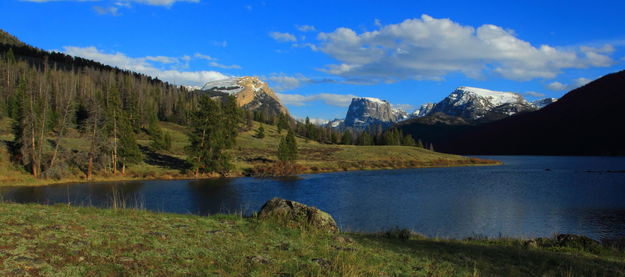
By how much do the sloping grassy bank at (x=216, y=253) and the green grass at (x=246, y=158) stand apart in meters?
57.7

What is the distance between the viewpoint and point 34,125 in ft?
203

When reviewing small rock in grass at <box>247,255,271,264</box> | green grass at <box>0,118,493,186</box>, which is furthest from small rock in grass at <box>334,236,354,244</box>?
green grass at <box>0,118,493,186</box>

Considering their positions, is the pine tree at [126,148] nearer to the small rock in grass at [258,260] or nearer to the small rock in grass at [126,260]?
the small rock in grass at [126,260]

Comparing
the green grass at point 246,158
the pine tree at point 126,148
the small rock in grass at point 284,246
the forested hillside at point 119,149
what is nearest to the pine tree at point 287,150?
the forested hillside at point 119,149

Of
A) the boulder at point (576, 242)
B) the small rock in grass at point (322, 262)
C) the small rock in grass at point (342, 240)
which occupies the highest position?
the small rock in grass at point (322, 262)

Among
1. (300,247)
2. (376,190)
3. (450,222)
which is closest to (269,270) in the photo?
(300,247)

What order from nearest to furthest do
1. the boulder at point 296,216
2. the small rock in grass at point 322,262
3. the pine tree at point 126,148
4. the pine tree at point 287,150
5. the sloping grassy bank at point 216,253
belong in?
the sloping grassy bank at point 216,253 → the small rock in grass at point 322,262 → the boulder at point 296,216 → the pine tree at point 126,148 → the pine tree at point 287,150

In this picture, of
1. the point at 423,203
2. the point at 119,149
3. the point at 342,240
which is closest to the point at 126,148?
the point at 119,149

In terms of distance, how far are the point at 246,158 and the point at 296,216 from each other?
292 ft

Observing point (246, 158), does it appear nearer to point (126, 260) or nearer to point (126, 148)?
point (126, 148)

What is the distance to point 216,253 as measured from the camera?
34.2ft

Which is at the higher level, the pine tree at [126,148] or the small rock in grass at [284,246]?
the pine tree at [126,148]

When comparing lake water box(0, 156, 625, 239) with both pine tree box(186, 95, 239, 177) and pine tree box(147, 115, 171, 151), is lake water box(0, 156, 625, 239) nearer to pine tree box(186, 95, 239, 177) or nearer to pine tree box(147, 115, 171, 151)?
pine tree box(186, 95, 239, 177)

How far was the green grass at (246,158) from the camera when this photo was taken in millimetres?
66062
